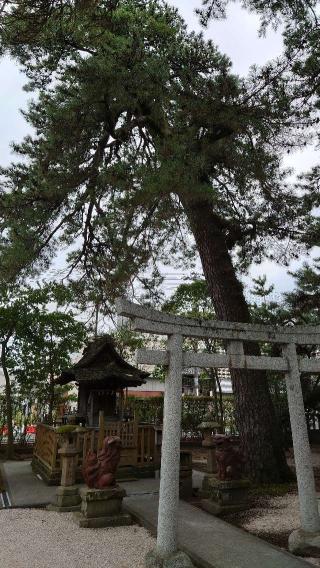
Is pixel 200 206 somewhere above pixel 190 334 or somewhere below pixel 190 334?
above

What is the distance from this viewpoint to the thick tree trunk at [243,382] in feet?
23.6

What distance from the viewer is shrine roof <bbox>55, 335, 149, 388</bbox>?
9008 millimetres

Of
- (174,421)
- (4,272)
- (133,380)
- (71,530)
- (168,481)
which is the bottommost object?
(71,530)

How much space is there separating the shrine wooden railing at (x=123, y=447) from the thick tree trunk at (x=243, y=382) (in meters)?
2.43

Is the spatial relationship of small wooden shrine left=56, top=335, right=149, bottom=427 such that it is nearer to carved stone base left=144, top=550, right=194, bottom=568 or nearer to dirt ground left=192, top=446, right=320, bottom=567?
dirt ground left=192, top=446, right=320, bottom=567

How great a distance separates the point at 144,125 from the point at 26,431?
11479 mm

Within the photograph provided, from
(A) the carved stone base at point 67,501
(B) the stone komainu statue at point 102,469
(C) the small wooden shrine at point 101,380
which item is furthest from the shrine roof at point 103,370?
(B) the stone komainu statue at point 102,469

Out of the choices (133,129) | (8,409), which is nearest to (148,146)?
(133,129)

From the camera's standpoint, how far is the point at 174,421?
405 centimetres

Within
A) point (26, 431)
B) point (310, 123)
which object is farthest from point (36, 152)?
point (26, 431)

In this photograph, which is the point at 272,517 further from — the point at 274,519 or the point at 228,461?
the point at 228,461

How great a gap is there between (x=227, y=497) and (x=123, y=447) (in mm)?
3292

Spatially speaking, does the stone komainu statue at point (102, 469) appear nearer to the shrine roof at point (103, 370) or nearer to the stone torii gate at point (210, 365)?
the stone torii gate at point (210, 365)

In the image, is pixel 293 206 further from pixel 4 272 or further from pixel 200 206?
pixel 4 272
